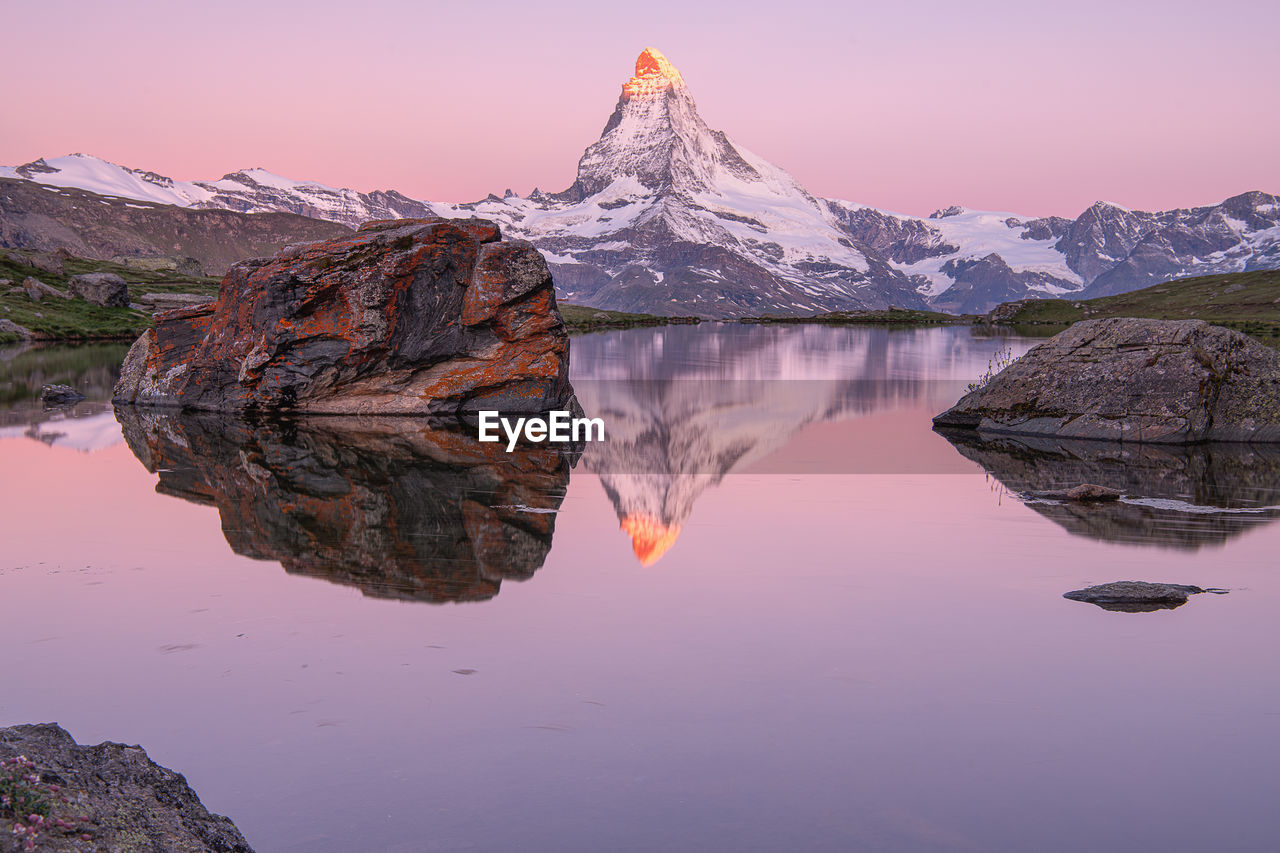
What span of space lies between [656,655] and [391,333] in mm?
27897

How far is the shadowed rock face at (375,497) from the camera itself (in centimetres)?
1493

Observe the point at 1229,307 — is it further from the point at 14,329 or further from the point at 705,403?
the point at 14,329

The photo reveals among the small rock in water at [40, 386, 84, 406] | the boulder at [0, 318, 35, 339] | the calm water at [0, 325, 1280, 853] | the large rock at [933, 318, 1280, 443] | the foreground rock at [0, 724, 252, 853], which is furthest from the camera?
the boulder at [0, 318, 35, 339]

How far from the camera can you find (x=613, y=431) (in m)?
34.1

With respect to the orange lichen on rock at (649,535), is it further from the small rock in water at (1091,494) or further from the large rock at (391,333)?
the large rock at (391,333)

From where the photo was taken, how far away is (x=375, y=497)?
67.1 ft

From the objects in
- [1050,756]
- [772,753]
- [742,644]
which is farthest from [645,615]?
[1050,756]

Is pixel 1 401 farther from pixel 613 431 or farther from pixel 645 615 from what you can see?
pixel 645 615

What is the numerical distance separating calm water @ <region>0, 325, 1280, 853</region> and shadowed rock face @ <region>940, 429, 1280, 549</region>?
17 cm

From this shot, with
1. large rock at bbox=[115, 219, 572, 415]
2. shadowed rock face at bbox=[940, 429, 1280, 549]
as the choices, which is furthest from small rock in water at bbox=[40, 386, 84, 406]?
shadowed rock face at bbox=[940, 429, 1280, 549]

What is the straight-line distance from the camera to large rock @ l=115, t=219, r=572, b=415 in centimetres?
3684

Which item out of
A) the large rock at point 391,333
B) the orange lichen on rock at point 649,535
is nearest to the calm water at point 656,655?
the orange lichen on rock at point 649,535

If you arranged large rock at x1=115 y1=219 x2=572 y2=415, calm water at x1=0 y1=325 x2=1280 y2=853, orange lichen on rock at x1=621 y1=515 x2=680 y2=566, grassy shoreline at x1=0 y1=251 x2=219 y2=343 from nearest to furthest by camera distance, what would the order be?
calm water at x1=0 y1=325 x2=1280 y2=853 → orange lichen on rock at x1=621 y1=515 x2=680 y2=566 → large rock at x1=115 y1=219 x2=572 y2=415 → grassy shoreline at x1=0 y1=251 x2=219 y2=343

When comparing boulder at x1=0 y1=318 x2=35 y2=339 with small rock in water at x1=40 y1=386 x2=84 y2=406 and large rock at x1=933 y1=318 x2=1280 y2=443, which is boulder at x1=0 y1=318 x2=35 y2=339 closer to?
small rock in water at x1=40 y1=386 x2=84 y2=406
